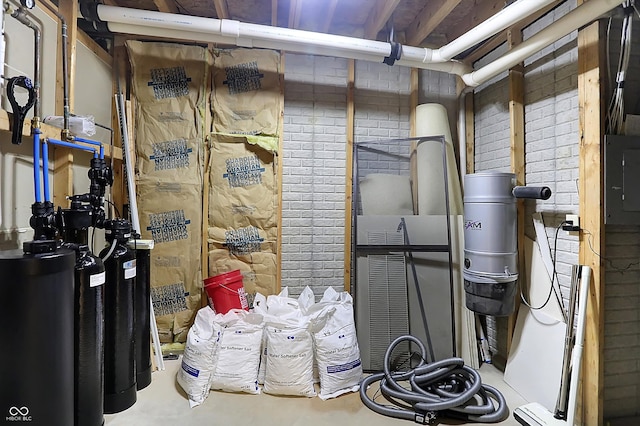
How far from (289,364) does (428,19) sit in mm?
2771

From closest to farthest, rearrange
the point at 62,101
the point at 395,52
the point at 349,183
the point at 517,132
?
the point at 62,101 < the point at 517,132 < the point at 395,52 < the point at 349,183

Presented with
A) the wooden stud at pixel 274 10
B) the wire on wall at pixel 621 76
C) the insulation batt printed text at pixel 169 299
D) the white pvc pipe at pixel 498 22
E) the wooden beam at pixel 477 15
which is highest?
the wooden beam at pixel 477 15

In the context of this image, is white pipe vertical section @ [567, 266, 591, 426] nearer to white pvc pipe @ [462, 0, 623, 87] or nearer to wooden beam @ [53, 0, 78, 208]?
white pvc pipe @ [462, 0, 623, 87]

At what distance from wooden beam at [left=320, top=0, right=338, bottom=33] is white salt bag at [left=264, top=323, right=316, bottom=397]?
90.1 inches

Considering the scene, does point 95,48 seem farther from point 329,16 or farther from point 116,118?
point 329,16

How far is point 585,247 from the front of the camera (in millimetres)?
1967

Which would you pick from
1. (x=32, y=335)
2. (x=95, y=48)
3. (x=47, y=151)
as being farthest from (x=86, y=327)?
(x=95, y=48)

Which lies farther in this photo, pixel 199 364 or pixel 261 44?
pixel 261 44

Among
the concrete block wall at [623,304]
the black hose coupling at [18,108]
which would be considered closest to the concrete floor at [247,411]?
the concrete block wall at [623,304]

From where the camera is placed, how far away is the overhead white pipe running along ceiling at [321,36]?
2.15 meters

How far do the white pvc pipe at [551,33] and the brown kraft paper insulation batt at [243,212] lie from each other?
1.83 metres

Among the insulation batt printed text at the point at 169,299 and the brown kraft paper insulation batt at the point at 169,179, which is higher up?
the brown kraft paper insulation batt at the point at 169,179

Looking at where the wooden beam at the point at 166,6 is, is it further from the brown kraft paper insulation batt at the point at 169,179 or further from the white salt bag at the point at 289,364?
the white salt bag at the point at 289,364

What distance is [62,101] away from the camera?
213cm
